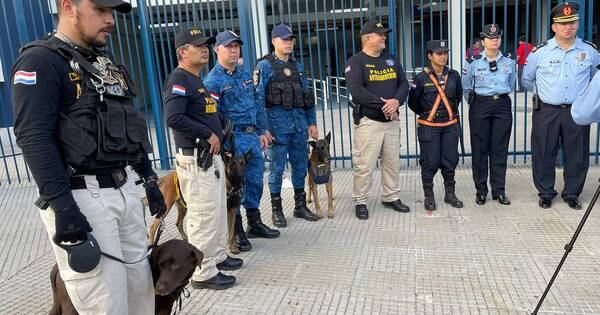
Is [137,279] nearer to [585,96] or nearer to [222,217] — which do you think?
[222,217]

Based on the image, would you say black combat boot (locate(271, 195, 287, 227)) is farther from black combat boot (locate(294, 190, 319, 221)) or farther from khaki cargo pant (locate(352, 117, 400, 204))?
khaki cargo pant (locate(352, 117, 400, 204))

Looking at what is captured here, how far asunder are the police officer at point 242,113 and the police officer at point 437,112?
1.70 metres

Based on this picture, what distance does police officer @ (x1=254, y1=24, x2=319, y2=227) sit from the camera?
4.34 meters

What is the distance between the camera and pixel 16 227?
5000 mm

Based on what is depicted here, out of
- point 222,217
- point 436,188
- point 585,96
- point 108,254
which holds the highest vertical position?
point 585,96

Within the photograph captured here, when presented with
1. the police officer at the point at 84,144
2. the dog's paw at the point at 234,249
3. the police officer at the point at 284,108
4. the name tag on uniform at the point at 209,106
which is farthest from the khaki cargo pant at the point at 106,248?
the police officer at the point at 284,108

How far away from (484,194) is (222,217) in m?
2.96

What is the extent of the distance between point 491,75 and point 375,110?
126 cm

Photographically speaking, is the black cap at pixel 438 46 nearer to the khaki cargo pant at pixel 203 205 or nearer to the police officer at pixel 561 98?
the police officer at pixel 561 98

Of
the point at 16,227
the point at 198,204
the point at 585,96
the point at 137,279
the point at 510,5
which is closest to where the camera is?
the point at 137,279

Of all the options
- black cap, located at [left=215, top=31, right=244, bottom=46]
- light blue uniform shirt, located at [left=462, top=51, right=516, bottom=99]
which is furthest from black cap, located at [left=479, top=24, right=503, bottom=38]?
black cap, located at [left=215, top=31, right=244, bottom=46]

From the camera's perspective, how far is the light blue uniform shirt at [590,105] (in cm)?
250

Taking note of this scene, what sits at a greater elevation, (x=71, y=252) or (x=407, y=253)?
(x=71, y=252)

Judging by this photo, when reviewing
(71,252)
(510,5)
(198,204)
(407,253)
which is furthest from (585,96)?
(510,5)
